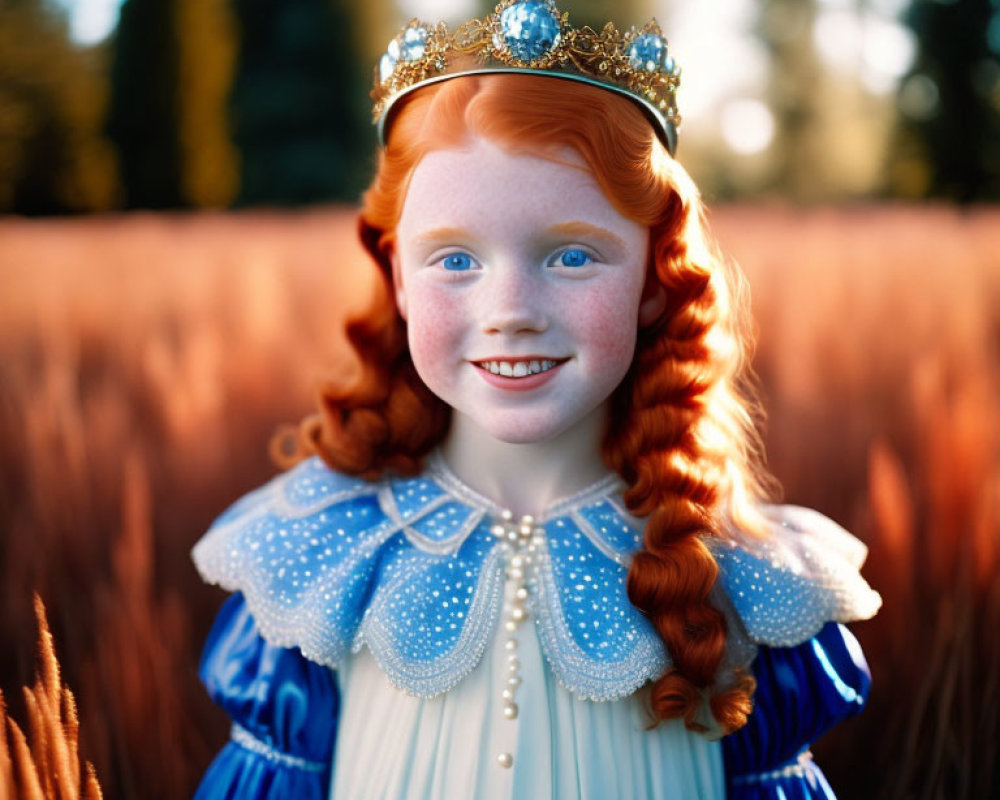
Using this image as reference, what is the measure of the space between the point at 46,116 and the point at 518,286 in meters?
2.91

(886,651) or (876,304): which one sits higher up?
(876,304)

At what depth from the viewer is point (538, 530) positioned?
3.75 feet

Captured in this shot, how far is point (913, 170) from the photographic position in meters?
8.33

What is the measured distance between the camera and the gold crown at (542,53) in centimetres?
106

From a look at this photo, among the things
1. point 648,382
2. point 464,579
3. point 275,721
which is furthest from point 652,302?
point 275,721

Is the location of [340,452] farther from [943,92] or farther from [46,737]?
[943,92]

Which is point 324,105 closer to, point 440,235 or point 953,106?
point 953,106

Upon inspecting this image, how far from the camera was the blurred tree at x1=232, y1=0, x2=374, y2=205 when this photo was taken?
10828mm

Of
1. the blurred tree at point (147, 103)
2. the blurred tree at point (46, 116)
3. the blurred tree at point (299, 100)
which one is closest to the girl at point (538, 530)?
the blurred tree at point (46, 116)

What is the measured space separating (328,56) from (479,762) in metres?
11.3

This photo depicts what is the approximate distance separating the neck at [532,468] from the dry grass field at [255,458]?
0.69 meters

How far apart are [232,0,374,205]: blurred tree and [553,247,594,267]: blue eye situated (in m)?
10.0

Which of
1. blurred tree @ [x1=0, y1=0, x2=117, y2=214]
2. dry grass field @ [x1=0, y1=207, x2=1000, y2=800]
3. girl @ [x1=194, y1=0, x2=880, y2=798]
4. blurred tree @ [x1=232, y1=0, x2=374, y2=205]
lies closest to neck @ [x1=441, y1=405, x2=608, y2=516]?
girl @ [x1=194, y1=0, x2=880, y2=798]

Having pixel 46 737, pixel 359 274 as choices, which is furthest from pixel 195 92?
pixel 46 737
